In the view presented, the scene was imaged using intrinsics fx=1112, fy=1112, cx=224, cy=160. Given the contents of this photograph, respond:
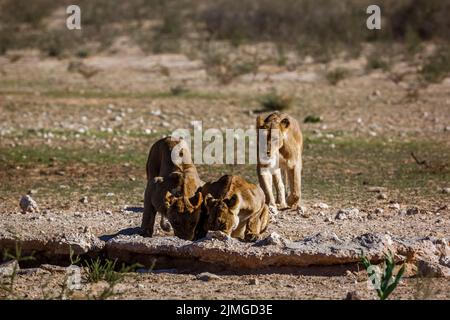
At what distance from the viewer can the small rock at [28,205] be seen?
42.1 feet

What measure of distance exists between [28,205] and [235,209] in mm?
3520

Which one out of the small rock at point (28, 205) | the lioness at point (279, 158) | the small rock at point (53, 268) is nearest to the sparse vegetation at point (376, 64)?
the lioness at point (279, 158)

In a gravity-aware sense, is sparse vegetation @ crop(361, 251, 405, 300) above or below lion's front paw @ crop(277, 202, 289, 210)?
above

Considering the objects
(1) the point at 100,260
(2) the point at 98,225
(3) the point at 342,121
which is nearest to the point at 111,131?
(3) the point at 342,121

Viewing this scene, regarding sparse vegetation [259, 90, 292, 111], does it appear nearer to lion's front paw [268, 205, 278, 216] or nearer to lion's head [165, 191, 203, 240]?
lion's front paw [268, 205, 278, 216]

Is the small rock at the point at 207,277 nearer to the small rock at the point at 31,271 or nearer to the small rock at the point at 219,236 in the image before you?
the small rock at the point at 219,236

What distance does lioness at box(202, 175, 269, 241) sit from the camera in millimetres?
10211

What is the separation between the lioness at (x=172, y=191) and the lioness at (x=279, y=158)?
154 centimetres

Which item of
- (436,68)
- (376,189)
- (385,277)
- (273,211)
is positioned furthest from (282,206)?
(436,68)

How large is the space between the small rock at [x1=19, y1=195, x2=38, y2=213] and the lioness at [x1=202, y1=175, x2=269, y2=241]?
9.62 feet

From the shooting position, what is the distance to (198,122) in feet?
68.3

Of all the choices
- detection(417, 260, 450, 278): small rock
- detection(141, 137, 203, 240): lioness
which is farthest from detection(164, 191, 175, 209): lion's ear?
detection(417, 260, 450, 278): small rock
